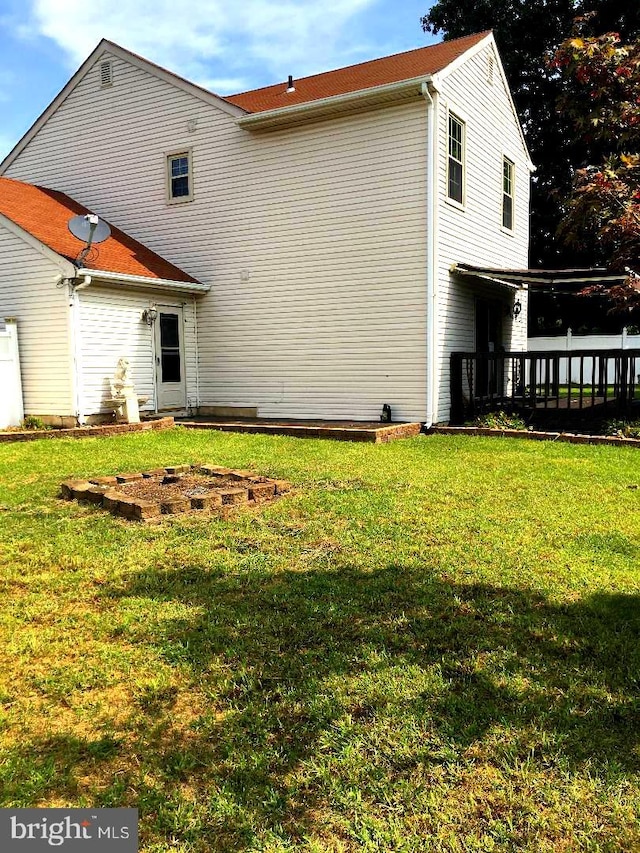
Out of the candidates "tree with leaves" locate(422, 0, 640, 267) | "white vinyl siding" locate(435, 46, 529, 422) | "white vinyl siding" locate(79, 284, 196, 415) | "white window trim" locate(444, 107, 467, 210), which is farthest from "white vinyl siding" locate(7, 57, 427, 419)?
"tree with leaves" locate(422, 0, 640, 267)

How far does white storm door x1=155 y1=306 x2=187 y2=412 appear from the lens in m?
12.6

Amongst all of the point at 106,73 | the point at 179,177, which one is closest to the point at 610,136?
the point at 179,177

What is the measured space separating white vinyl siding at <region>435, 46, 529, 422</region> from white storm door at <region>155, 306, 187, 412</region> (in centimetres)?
542

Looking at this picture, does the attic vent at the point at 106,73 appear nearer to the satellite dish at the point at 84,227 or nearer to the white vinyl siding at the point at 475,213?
the satellite dish at the point at 84,227

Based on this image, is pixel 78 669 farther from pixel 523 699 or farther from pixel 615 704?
pixel 615 704

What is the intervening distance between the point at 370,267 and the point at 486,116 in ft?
16.2

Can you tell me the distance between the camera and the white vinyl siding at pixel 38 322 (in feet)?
35.5

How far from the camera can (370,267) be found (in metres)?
11.3

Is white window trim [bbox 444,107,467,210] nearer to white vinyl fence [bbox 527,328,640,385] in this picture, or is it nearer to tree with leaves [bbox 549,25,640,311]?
tree with leaves [bbox 549,25,640,311]

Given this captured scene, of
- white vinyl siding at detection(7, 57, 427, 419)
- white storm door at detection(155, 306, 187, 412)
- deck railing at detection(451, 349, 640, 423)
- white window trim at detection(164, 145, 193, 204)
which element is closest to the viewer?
deck railing at detection(451, 349, 640, 423)

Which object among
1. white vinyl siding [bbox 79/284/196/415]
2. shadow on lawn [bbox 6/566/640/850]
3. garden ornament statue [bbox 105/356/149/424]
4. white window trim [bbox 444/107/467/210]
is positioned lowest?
shadow on lawn [bbox 6/566/640/850]

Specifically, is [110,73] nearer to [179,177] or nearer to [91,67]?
[91,67]

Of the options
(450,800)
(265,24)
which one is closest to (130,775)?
(450,800)

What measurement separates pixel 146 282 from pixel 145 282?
0.03 metres
